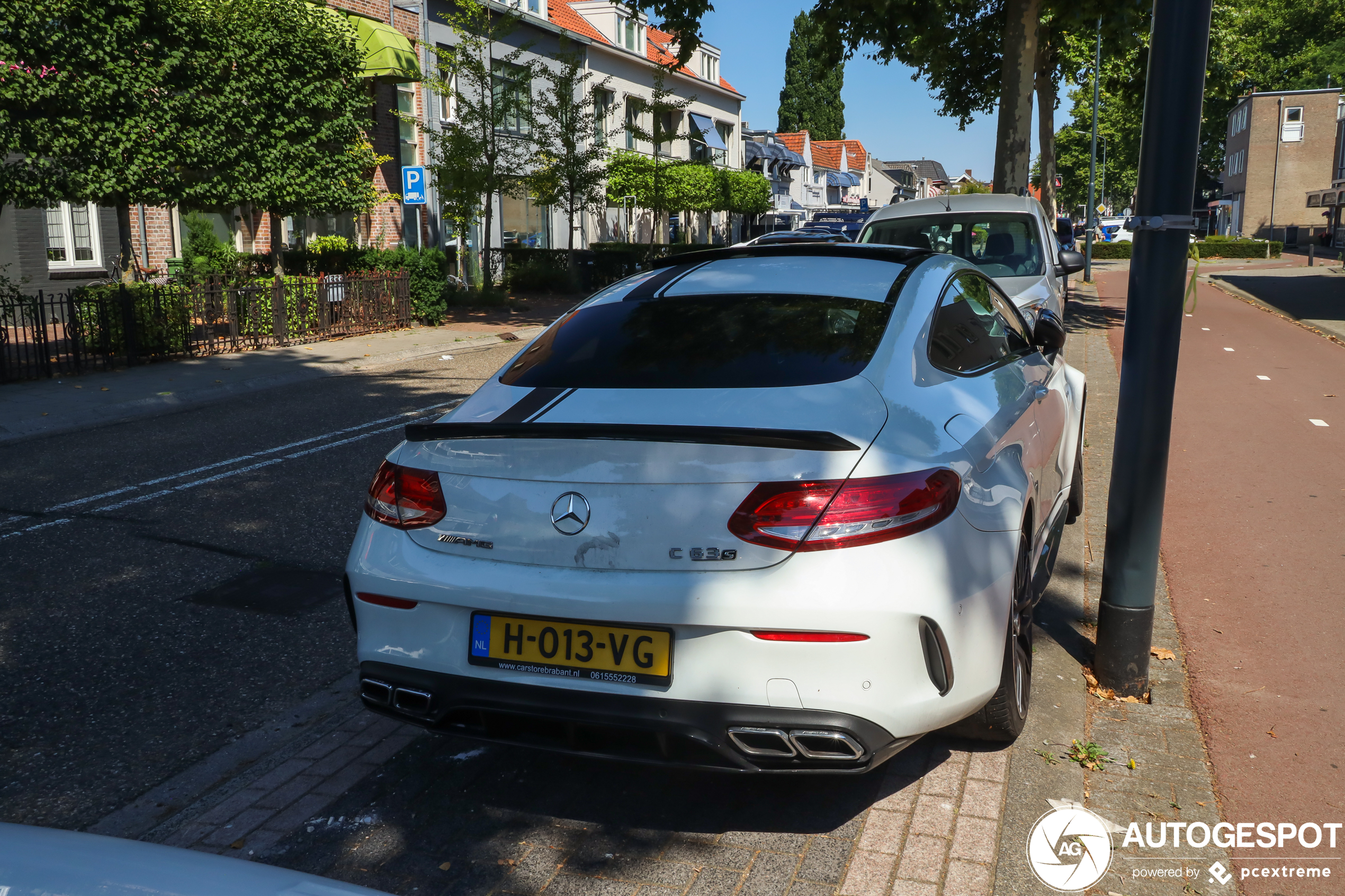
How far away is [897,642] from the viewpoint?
2.75 m

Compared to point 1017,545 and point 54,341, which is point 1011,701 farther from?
point 54,341

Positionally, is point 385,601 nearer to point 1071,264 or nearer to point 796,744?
point 796,744

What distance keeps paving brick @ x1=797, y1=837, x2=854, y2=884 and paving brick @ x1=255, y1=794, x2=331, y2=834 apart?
1.47m

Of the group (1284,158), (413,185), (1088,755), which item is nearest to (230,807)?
(1088,755)

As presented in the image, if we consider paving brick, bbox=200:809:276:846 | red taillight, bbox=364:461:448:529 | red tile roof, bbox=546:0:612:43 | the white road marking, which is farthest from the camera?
red tile roof, bbox=546:0:612:43

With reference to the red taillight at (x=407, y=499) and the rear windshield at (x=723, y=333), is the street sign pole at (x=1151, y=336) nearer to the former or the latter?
the rear windshield at (x=723, y=333)

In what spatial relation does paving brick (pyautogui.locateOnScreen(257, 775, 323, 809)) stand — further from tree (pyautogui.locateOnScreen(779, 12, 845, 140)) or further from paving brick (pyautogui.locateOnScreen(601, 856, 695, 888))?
tree (pyautogui.locateOnScreen(779, 12, 845, 140))

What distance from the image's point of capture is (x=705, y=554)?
8.98ft

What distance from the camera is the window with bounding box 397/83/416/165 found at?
27125 mm

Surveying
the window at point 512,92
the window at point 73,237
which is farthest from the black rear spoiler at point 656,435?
the window at point 512,92

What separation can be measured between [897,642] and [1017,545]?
0.78 metres

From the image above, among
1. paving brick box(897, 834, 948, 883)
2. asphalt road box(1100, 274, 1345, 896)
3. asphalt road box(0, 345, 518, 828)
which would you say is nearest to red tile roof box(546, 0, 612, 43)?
asphalt road box(1100, 274, 1345, 896)

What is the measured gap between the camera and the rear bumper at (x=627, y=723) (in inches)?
108

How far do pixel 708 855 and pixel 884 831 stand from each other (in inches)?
20.3
